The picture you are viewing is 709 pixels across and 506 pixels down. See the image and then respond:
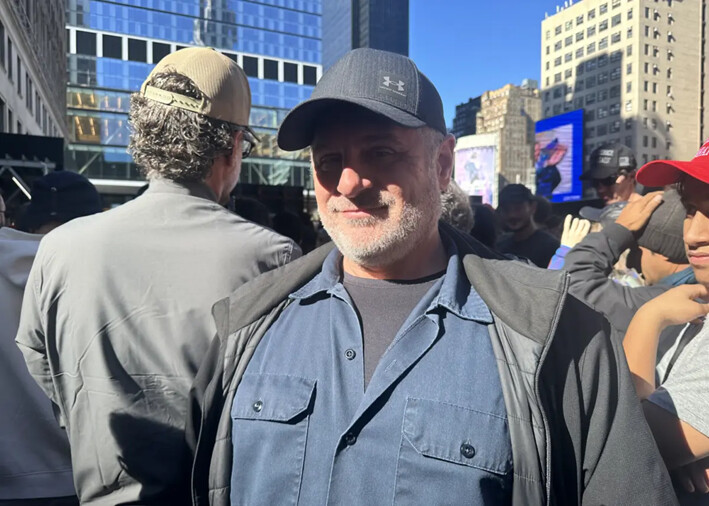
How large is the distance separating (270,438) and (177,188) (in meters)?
0.91

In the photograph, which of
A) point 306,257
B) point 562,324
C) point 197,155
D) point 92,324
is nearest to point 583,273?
point 562,324

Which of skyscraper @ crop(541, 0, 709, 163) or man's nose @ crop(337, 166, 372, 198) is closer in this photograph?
man's nose @ crop(337, 166, 372, 198)

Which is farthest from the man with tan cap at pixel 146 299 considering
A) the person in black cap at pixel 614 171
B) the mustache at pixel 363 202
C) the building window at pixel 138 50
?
the building window at pixel 138 50

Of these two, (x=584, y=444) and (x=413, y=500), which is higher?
(x=584, y=444)

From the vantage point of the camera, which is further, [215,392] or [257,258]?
[257,258]

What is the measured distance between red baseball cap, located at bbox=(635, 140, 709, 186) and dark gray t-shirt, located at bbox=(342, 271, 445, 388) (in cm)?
87

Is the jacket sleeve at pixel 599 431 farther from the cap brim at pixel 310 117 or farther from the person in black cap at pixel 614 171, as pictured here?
the person in black cap at pixel 614 171

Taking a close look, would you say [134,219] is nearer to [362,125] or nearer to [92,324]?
[92,324]

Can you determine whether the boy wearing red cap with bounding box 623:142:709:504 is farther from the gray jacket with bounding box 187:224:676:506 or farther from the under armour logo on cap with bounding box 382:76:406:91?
the under armour logo on cap with bounding box 382:76:406:91

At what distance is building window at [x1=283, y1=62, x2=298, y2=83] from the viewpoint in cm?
6759

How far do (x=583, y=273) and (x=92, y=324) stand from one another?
2.14m

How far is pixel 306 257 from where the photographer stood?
76.9 inches

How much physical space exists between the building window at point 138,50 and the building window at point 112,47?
925 millimetres

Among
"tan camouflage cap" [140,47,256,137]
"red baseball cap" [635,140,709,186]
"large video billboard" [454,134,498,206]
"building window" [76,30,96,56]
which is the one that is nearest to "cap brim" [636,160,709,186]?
"red baseball cap" [635,140,709,186]
